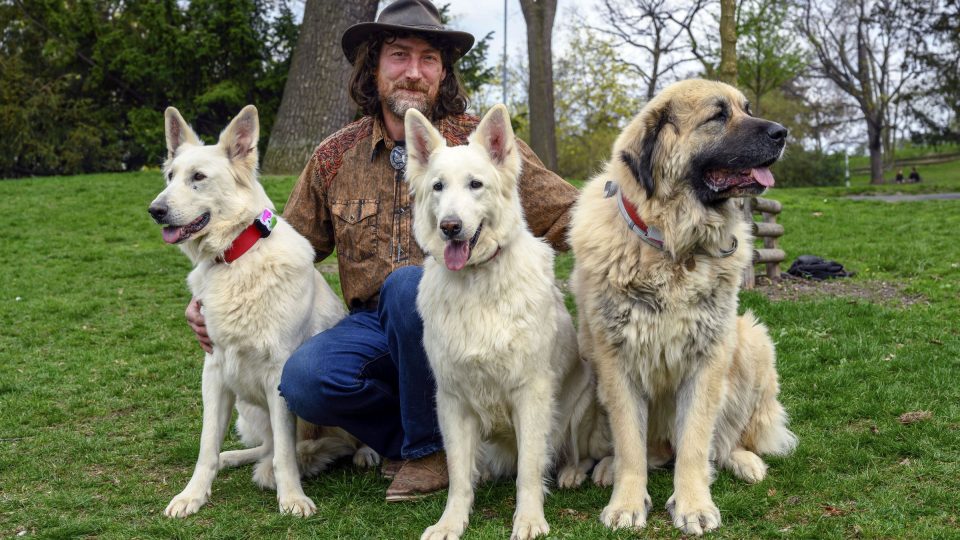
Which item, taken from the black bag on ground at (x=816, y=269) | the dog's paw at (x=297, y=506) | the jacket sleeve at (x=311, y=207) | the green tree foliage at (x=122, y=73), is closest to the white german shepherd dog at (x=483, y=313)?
the dog's paw at (x=297, y=506)

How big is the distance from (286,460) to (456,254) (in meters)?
1.20

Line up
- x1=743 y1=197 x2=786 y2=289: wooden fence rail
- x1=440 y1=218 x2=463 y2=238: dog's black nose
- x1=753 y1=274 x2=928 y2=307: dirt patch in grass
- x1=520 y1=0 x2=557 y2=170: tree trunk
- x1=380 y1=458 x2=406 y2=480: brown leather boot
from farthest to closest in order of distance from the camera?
1. x1=520 y1=0 x2=557 y2=170: tree trunk
2. x1=743 y1=197 x2=786 y2=289: wooden fence rail
3. x1=753 y1=274 x2=928 y2=307: dirt patch in grass
4. x1=380 y1=458 x2=406 y2=480: brown leather boot
5. x1=440 y1=218 x2=463 y2=238: dog's black nose

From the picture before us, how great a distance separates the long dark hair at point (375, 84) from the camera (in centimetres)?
383

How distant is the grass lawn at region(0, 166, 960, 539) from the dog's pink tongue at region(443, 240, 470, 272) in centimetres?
99

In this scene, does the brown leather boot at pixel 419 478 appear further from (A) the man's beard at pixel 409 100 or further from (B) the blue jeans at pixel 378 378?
(A) the man's beard at pixel 409 100

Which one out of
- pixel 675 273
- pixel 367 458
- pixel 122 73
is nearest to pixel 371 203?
pixel 367 458

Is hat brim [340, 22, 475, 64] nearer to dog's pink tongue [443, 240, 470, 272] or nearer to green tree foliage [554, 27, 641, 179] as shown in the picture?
dog's pink tongue [443, 240, 470, 272]

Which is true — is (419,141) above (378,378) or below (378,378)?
above

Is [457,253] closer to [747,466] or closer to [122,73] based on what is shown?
[747,466]

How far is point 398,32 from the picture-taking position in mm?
3734

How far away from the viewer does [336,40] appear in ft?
37.2

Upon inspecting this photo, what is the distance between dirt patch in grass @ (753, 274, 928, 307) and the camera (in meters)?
6.79

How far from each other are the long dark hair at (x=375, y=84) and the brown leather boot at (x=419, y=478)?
167cm

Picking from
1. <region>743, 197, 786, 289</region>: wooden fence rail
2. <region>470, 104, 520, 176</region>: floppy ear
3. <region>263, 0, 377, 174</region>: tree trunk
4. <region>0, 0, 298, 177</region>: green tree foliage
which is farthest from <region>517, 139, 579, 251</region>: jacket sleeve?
<region>0, 0, 298, 177</region>: green tree foliage
